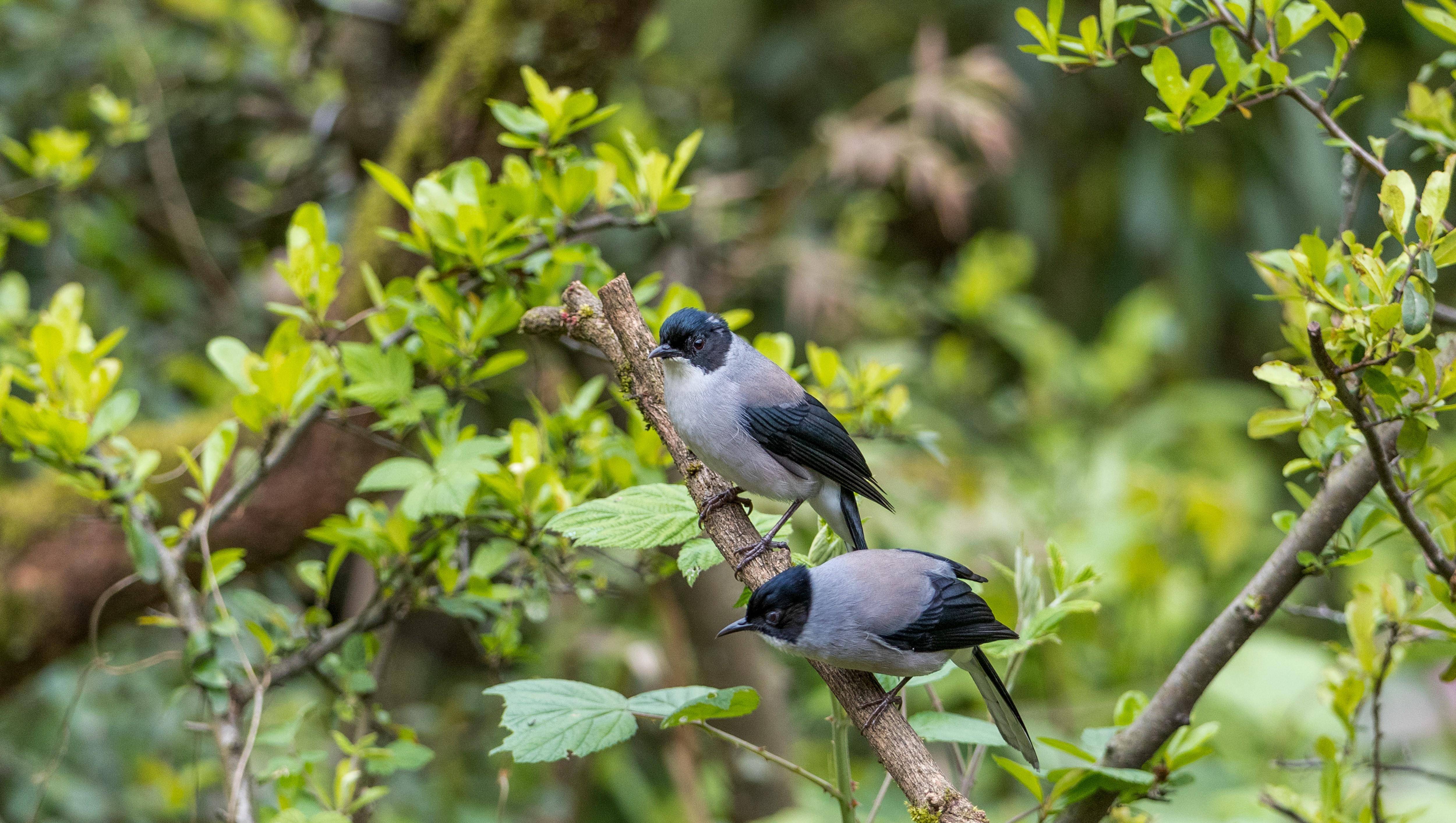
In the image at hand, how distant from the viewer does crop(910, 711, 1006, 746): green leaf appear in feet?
4.85

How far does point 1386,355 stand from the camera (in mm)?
1286

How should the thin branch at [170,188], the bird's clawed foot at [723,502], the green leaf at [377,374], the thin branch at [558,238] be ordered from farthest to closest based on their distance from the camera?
the thin branch at [170,188]
the thin branch at [558,238]
the green leaf at [377,374]
the bird's clawed foot at [723,502]

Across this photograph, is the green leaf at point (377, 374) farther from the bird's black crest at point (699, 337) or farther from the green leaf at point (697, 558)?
the green leaf at point (697, 558)

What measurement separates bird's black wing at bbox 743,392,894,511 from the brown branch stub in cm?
12

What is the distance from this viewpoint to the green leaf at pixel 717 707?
1.28 m

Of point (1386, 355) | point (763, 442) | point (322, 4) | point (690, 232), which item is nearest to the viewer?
point (1386, 355)

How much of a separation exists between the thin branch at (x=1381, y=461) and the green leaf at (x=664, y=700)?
0.85m

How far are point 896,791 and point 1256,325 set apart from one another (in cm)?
612

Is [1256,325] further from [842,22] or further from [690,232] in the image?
[690,232]

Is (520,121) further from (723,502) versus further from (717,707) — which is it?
(717,707)

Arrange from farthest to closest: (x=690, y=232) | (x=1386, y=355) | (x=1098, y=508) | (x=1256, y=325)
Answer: (x=1256, y=325)
(x=1098, y=508)
(x=690, y=232)
(x=1386, y=355)

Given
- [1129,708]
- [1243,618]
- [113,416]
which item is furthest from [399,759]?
[1243,618]

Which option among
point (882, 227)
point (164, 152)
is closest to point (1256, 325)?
point (882, 227)

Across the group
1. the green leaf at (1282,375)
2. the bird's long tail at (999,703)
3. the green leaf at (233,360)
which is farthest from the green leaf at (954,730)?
the green leaf at (233,360)
